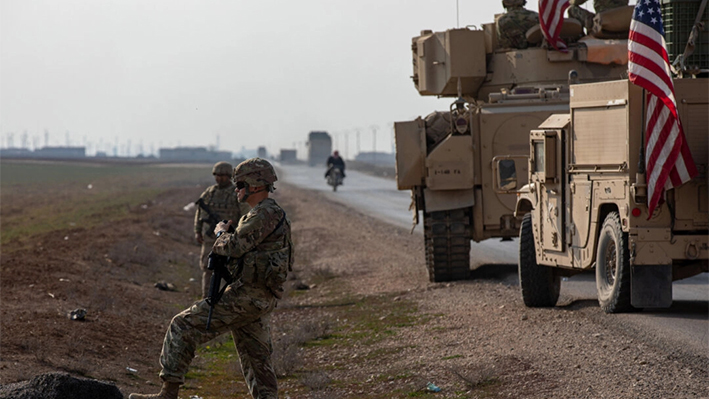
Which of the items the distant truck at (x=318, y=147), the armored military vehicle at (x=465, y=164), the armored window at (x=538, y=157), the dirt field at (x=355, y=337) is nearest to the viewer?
the dirt field at (x=355, y=337)

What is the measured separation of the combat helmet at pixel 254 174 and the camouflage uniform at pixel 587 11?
38.8 feet

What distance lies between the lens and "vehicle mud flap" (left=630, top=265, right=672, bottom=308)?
10203mm

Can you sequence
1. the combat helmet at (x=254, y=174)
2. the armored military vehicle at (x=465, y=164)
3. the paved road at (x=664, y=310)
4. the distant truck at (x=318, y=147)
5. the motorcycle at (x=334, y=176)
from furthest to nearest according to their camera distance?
1. the distant truck at (x=318, y=147)
2. the motorcycle at (x=334, y=176)
3. the armored military vehicle at (x=465, y=164)
4. the paved road at (x=664, y=310)
5. the combat helmet at (x=254, y=174)

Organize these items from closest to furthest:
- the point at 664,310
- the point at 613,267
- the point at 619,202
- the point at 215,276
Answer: the point at 215,276 < the point at 619,202 < the point at 613,267 < the point at 664,310

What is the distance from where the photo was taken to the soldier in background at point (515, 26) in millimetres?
17500

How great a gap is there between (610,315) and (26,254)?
469 inches

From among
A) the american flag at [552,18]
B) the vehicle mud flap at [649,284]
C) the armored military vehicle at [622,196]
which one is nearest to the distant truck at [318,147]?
the american flag at [552,18]

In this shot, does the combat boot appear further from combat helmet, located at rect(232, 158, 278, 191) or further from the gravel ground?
the gravel ground

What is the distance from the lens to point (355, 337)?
1220 cm

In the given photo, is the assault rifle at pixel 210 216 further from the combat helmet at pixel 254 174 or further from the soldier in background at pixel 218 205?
the combat helmet at pixel 254 174

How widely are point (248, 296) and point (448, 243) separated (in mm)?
8762

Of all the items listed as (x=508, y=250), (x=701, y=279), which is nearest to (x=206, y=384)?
(x=701, y=279)

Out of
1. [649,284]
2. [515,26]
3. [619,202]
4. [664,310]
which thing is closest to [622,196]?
[619,202]

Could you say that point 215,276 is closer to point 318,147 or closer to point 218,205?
point 218,205
